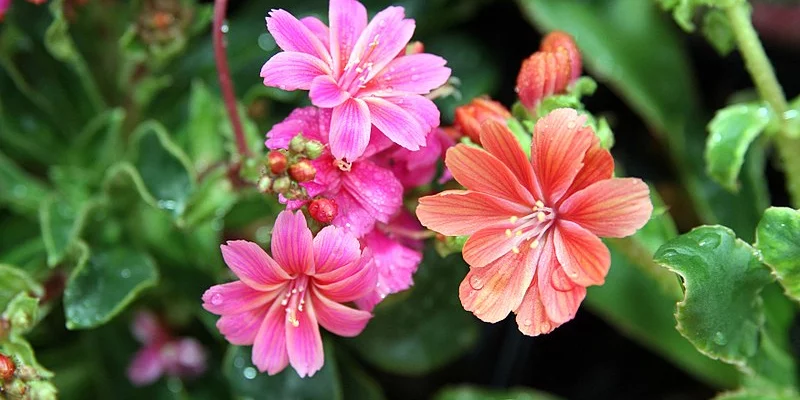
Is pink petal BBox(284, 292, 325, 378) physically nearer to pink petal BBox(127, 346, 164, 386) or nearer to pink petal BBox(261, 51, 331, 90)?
pink petal BBox(261, 51, 331, 90)

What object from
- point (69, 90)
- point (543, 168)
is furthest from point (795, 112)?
point (69, 90)

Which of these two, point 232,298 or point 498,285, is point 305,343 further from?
point 498,285

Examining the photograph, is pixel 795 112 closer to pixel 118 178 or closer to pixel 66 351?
pixel 118 178

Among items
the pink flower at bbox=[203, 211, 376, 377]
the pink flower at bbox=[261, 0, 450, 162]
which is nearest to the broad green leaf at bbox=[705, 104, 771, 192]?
the pink flower at bbox=[261, 0, 450, 162]

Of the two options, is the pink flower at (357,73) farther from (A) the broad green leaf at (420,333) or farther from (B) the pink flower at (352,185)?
(A) the broad green leaf at (420,333)

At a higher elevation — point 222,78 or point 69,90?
point 222,78

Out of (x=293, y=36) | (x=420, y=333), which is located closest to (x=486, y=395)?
(x=420, y=333)
